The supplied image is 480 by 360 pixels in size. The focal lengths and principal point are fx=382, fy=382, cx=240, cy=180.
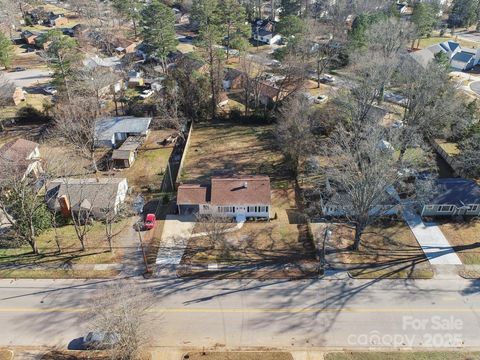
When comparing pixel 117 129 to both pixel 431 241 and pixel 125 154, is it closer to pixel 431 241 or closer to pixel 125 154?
pixel 125 154

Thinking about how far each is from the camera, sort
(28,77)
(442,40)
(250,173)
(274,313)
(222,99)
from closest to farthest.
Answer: (274,313) < (250,173) < (222,99) < (28,77) < (442,40)

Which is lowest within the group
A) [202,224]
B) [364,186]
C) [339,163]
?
[202,224]

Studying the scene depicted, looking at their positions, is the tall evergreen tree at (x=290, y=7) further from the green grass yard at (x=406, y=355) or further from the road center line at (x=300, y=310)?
the green grass yard at (x=406, y=355)

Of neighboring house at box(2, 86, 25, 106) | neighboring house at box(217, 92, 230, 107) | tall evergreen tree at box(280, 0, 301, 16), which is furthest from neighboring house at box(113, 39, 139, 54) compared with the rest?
tall evergreen tree at box(280, 0, 301, 16)

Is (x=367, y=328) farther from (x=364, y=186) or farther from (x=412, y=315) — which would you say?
(x=364, y=186)

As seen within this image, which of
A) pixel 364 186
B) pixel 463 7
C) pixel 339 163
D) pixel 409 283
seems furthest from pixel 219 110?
pixel 463 7

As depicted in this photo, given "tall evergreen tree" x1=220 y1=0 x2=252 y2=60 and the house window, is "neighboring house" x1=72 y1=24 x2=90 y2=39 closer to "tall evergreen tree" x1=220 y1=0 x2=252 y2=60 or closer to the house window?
"tall evergreen tree" x1=220 y1=0 x2=252 y2=60

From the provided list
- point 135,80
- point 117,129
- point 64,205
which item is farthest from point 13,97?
point 64,205
